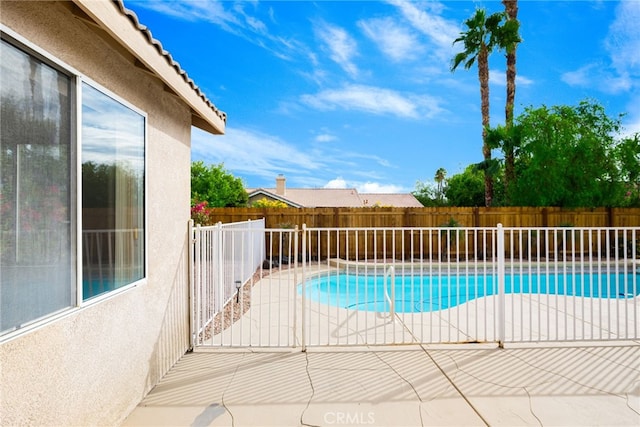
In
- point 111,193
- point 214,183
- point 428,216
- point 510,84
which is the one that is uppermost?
point 510,84

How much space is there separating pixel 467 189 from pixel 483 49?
1399 cm

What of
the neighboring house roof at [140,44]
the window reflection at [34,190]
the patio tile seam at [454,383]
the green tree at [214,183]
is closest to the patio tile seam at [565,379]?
the patio tile seam at [454,383]

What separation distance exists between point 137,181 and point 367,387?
9.55 ft

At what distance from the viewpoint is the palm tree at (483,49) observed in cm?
1625

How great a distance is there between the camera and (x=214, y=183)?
3328cm

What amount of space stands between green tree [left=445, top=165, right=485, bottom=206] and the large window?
23.6 metres

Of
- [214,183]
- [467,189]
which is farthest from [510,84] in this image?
[214,183]

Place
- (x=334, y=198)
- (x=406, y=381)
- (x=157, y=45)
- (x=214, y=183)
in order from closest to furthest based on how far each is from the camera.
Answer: (x=157, y=45) < (x=406, y=381) < (x=214, y=183) < (x=334, y=198)

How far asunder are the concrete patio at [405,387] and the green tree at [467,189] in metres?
21.0

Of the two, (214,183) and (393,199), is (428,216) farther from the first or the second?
(393,199)

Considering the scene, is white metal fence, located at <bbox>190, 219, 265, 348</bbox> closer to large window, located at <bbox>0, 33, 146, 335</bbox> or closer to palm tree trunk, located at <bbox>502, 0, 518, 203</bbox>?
large window, located at <bbox>0, 33, 146, 335</bbox>

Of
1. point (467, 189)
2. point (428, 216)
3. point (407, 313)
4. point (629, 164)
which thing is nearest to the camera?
point (407, 313)

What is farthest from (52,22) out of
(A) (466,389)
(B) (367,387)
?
(A) (466,389)

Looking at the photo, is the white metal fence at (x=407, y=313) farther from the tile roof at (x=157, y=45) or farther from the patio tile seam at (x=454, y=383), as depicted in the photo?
the tile roof at (x=157, y=45)
